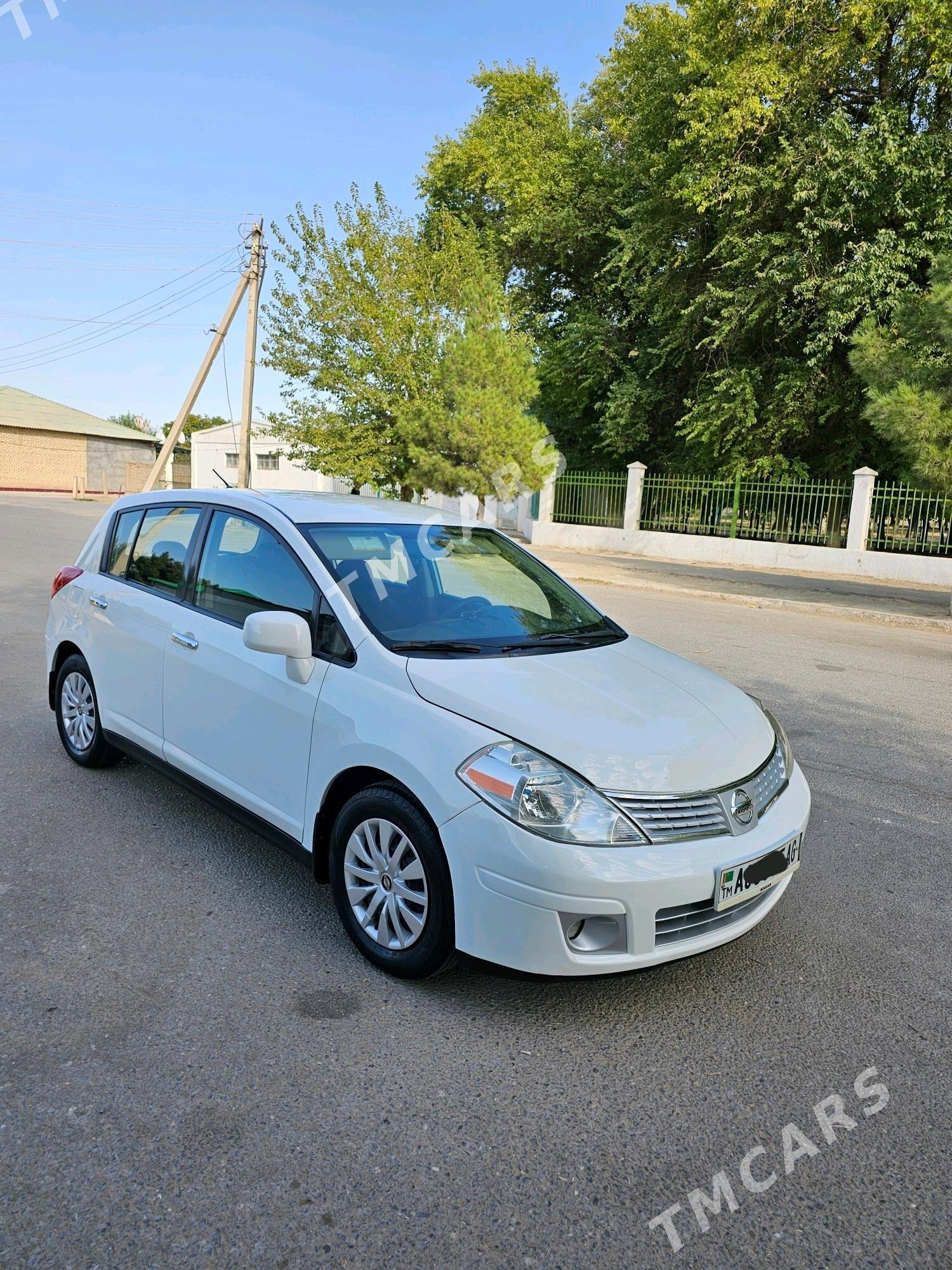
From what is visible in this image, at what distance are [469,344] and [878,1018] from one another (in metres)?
18.8

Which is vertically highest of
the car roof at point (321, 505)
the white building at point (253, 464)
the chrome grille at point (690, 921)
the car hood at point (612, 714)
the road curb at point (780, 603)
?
the white building at point (253, 464)

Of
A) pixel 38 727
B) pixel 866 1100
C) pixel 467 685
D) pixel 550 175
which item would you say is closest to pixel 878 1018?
pixel 866 1100

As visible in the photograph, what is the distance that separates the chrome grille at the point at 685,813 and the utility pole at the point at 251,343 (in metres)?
23.8

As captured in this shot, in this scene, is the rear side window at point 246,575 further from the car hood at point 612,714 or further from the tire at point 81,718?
the tire at point 81,718

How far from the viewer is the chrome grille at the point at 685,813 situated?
2.67 meters

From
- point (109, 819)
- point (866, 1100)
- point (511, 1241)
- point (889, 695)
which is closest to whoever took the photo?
point (511, 1241)

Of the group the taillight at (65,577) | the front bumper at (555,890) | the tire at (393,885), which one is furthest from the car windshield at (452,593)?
the taillight at (65,577)

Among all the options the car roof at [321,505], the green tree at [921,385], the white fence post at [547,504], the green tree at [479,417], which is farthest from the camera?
the white fence post at [547,504]

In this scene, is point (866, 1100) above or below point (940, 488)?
below

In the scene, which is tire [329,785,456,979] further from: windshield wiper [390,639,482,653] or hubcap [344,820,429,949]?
windshield wiper [390,639,482,653]

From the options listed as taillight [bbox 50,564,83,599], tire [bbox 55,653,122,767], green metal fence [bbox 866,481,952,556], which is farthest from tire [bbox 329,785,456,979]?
green metal fence [bbox 866,481,952,556]

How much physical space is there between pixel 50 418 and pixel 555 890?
59.2m

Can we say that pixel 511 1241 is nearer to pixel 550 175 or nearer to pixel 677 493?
pixel 677 493

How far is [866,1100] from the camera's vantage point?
2508 millimetres
